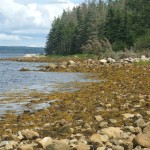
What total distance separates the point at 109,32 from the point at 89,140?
7360cm

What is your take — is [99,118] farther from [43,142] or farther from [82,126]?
[43,142]

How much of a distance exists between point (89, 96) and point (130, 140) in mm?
10204

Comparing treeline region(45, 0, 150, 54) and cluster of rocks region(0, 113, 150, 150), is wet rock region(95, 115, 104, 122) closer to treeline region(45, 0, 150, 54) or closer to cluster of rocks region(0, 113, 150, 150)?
cluster of rocks region(0, 113, 150, 150)

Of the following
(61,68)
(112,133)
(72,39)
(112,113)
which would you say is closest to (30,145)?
(112,133)

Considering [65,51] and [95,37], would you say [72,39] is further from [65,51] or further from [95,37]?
[95,37]

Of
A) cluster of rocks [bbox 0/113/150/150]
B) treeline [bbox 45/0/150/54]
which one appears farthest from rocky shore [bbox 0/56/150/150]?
treeline [bbox 45/0/150/54]

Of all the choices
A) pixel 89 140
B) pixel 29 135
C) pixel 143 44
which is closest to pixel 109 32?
pixel 143 44

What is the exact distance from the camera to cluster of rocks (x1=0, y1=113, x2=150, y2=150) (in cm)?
787

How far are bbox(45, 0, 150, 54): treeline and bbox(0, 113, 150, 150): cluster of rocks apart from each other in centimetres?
5218

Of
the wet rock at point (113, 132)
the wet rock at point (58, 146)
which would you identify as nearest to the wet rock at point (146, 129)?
the wet rock at point (113, 132)

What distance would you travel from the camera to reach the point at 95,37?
290 feet

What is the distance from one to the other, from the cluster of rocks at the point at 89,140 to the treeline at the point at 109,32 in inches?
2054

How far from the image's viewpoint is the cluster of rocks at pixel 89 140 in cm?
787

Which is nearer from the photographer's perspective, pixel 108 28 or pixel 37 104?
pixel 37 104
